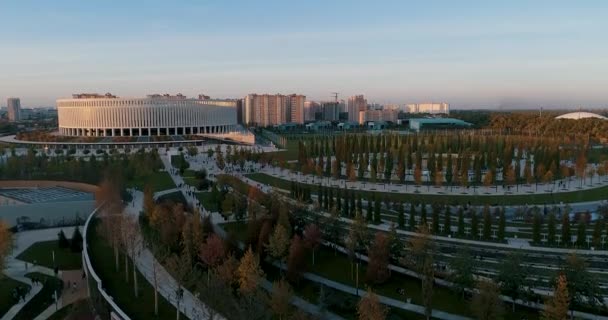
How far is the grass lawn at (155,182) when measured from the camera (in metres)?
33.0

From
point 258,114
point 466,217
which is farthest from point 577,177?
point 258,114

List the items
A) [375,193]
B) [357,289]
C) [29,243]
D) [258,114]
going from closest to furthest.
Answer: [357,289], [29,243], [375,193], [258,114]

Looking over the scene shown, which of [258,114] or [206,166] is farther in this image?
[258,114]

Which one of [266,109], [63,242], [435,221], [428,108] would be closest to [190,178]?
[63,242]

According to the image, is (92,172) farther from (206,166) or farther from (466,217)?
(466,217)

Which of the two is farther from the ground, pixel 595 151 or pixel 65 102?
pixel 65 102

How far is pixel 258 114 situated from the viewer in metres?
103

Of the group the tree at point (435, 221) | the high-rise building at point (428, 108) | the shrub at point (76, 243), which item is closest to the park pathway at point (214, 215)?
the shrub at point (76, 243)

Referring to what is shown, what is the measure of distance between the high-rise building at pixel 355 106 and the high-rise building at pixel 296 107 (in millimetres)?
17914

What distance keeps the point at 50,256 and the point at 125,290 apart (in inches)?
270

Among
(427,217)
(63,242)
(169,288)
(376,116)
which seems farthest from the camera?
(376,116)

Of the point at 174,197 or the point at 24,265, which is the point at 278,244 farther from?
the point at 174,197

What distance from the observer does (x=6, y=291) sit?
17.5 metres

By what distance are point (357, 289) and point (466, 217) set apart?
11.8 m
